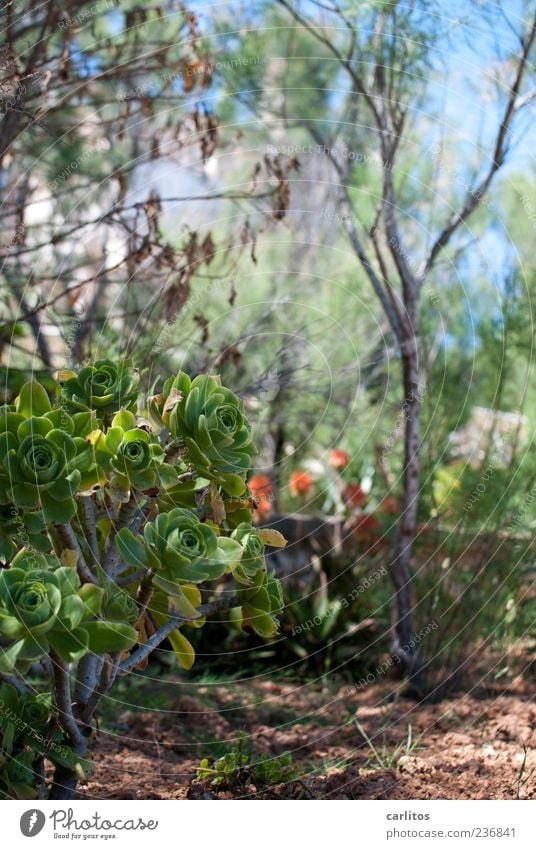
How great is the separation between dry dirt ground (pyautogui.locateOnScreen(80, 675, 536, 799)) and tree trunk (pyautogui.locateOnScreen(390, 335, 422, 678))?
129 millimetres

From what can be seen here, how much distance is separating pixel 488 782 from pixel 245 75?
8.14ft

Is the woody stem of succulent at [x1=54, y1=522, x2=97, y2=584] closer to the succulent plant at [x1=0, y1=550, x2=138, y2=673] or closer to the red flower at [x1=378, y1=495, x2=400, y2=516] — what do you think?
the succulent plant at [x1=0, y1=550, x2=138, y2=673]

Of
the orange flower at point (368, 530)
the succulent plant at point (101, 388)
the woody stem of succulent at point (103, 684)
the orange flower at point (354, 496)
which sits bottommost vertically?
the woody stem of succulent at point (103, 684)

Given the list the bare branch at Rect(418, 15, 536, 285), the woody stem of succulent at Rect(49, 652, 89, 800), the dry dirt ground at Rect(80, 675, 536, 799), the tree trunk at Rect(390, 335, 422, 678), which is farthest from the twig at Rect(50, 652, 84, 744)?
the bare branch at Rect(418, 15, 536, 285)

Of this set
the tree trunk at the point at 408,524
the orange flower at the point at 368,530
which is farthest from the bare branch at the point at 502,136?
the orange flower at the point at 368,530

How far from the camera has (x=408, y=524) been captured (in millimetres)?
2852

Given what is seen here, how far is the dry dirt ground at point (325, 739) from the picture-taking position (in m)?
1.91

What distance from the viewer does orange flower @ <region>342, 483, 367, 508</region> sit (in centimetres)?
375

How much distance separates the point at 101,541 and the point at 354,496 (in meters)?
2.07

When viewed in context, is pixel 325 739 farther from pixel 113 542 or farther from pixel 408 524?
pixel 113 542

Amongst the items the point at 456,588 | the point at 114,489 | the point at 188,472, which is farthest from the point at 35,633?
the point at 456,588

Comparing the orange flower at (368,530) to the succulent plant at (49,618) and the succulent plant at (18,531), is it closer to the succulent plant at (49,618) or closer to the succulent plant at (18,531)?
the succulent plant at (18,531)

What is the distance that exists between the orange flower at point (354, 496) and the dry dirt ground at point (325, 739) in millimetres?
921

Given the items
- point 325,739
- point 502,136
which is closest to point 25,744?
point 325,739
